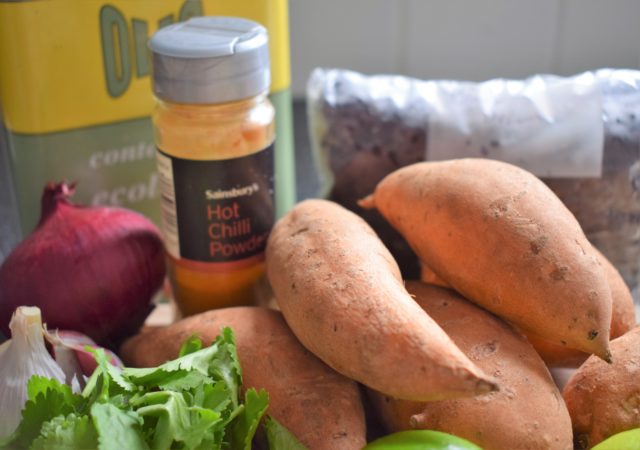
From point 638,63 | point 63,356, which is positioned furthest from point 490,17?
point 63,356

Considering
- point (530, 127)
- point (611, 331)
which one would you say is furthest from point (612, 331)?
point (530, 127)

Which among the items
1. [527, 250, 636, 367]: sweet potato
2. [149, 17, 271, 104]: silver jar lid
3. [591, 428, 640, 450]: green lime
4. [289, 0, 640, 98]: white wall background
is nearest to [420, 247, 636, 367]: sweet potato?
[527, 250, 636, 367]: sweet potato

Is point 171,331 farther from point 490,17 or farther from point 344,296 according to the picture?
point 490,17

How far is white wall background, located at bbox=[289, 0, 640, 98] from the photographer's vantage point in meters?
1.17

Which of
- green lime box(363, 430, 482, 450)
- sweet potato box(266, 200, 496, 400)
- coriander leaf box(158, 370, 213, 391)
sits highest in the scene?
sweet potato box(266, 200, 496, 400)

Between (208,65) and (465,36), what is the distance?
65 centimetres

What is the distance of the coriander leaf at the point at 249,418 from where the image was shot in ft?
1.79

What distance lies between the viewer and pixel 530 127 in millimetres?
809

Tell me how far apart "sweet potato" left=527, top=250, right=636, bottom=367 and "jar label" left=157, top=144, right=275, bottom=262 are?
25 centimetres

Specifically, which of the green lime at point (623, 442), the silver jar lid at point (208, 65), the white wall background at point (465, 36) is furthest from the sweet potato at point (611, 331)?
the white wall background at point (465, 36)

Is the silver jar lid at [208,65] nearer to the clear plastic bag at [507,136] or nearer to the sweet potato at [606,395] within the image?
the clear plastic bag at [507,136]

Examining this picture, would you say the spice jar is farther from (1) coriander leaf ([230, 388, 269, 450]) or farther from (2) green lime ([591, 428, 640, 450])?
(2) green lime ([591, 428, 640, 450])

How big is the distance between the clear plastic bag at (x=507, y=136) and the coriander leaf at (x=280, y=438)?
318 millimetres

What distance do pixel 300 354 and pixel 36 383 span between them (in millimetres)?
189
